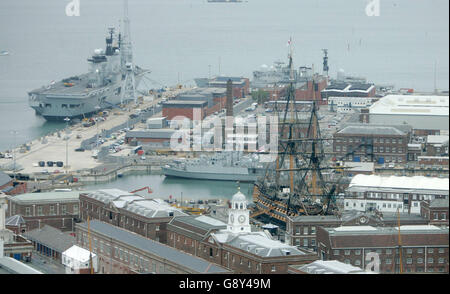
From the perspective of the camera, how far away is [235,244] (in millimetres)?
8047

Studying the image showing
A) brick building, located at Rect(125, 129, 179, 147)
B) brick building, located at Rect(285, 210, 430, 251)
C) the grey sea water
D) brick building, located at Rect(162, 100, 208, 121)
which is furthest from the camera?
the grey sea water

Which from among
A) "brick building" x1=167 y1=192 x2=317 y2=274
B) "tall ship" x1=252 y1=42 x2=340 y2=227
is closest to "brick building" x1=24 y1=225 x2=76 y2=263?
"brick building" x1=167 y1=192 x2=317 y2=274

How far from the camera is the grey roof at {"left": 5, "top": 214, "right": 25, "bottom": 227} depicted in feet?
34.2

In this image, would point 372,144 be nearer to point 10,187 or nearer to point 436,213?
point 436,213

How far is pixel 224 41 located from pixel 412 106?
1809 cm

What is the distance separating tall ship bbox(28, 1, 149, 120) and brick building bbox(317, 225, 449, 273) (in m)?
13.8

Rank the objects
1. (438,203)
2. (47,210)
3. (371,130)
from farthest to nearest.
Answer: (371,130) → (47,210) → (438,203)

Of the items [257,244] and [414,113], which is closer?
[257,244]

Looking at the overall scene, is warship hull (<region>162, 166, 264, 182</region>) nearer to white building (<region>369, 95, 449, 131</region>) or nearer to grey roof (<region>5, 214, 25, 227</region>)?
white building (<region>369, 95, 449, 131</region>)

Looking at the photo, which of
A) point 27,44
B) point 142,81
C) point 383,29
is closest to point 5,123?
point 142,81

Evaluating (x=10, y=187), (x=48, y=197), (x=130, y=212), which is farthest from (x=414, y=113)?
(x=130, y=212)

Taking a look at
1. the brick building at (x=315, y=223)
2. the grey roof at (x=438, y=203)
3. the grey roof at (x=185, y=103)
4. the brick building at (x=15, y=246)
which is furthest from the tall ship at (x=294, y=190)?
the grey roof at (x=185, y=103)

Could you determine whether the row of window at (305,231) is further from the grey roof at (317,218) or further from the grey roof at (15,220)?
the grey roof at (15,220)

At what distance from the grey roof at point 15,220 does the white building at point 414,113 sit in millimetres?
7592
